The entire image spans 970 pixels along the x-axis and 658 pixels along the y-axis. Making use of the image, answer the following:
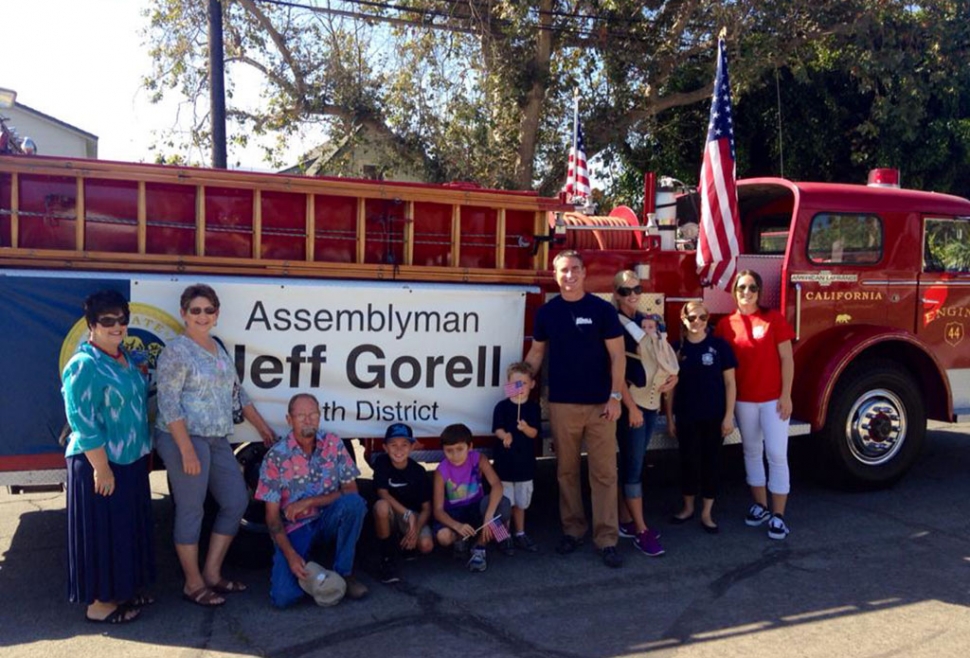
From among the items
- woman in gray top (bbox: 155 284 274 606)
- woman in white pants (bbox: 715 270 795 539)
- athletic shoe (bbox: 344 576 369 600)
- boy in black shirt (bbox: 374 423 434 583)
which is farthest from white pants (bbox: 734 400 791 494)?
woman in gray top (bbox: 155 284 274 606)

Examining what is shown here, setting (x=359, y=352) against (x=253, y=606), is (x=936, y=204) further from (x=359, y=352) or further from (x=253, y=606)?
(x=253, y=606)

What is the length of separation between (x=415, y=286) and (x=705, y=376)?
80.8 inches

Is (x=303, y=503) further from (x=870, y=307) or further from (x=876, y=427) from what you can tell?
(x=870, y=307)

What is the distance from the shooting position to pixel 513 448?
213 inches

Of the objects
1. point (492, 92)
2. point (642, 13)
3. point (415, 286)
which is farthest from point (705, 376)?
point (642, 13)

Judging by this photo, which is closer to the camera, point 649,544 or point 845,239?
point 649,544

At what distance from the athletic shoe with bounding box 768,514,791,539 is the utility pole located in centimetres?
883

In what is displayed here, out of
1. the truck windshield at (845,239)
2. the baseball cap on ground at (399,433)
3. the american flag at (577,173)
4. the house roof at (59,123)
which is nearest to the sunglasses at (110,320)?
the baseball cap on ground at (399,433)

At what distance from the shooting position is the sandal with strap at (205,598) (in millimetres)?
4547

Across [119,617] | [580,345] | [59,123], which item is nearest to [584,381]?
[580,345]

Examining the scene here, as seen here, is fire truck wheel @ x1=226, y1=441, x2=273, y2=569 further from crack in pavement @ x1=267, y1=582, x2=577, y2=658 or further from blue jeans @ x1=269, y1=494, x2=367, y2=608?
crack in pavement @ x1=267, y1=582, x2=577, y2=658

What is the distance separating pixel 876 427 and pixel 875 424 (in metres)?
0.03

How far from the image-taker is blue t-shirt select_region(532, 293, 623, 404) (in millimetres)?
5250

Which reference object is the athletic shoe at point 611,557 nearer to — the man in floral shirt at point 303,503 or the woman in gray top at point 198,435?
the man in floral shirt at point 303,503
